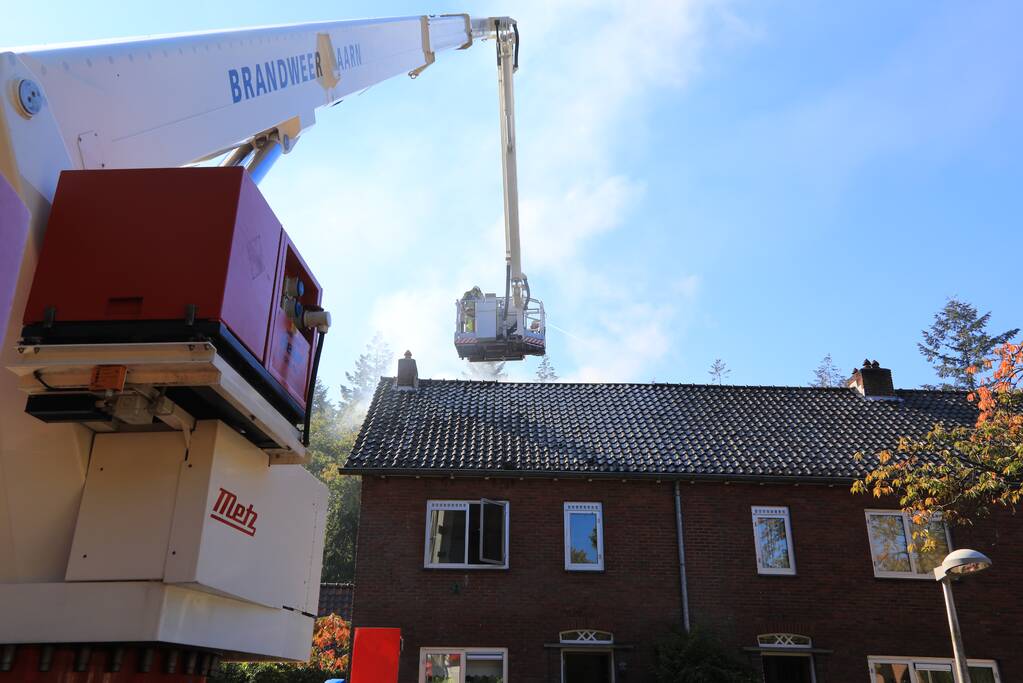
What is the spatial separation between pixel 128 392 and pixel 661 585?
1617 cm

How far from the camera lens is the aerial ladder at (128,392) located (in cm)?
321

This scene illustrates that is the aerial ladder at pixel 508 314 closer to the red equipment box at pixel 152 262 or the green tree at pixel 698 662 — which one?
the green tree at pixel 698 662

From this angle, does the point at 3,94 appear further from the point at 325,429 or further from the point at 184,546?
the point at 325,429

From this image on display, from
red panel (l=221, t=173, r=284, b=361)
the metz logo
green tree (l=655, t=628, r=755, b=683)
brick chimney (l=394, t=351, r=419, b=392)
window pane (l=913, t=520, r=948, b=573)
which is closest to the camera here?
red panel (l=221, t=173, r=284, b=361)

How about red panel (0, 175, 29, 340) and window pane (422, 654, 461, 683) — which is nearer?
red panel (0, 175, 29, 340)

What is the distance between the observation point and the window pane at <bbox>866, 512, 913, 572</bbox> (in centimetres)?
1852

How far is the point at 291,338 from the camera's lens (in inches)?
166

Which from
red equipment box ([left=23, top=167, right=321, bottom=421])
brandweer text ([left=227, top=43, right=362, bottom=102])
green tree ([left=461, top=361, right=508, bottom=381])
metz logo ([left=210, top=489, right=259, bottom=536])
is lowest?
metz logo ([left=210, top=489, right=259, bottom=536])

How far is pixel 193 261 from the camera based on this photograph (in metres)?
3.32

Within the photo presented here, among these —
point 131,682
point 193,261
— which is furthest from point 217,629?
point 193,261

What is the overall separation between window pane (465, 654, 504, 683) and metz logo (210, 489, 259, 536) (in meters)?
14.3

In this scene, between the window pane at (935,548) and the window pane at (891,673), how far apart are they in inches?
92.1

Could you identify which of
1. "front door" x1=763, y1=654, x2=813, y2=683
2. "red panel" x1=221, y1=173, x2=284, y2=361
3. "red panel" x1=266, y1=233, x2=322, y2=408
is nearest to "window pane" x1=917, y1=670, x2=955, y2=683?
"front door" x1=763, y1=654, x2=813, y2=683

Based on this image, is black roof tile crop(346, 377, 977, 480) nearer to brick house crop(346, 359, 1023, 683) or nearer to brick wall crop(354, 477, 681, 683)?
brick house crop(346, 359, 1023, 683)
